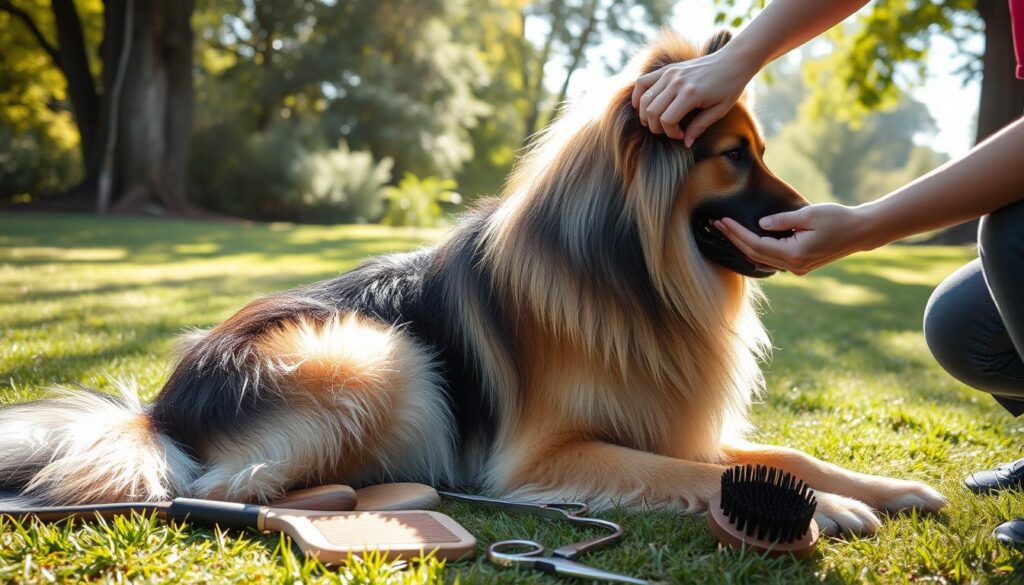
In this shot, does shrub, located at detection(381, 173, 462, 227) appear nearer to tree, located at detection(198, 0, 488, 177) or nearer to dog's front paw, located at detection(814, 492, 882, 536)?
tree, located at detection(198, 0, 488, 177)

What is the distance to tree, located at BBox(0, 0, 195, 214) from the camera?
2031cm

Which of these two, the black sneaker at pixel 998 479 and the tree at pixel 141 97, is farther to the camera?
the tree at pixel 141 97

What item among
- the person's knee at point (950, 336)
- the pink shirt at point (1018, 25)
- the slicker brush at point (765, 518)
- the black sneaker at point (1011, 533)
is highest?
the pink shirt at point (1018, 25)

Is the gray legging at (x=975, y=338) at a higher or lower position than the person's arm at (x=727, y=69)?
lower

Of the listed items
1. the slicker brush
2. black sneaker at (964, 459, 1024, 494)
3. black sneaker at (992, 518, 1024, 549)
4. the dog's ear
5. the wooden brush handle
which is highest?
the dog's ear

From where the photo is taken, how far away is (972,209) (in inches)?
84.9

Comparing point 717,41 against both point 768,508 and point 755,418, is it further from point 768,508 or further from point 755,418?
point 755,418

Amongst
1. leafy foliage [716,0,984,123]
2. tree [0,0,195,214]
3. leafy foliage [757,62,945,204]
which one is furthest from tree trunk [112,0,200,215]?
leafy foliage [757,62,945,204]

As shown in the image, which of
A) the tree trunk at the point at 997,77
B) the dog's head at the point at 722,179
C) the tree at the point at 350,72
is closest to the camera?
the dog's head at the point at 722,179

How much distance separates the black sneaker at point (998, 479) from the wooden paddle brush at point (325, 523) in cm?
202

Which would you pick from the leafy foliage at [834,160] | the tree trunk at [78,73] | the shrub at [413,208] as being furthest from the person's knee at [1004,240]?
the leafy foliage at [834,160]

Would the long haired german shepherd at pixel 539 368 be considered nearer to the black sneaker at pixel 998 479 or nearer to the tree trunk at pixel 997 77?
the black sneaker at pixel 998 479

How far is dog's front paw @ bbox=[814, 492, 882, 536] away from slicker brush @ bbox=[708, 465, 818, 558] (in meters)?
0.11

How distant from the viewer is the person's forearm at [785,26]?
2475 mm
